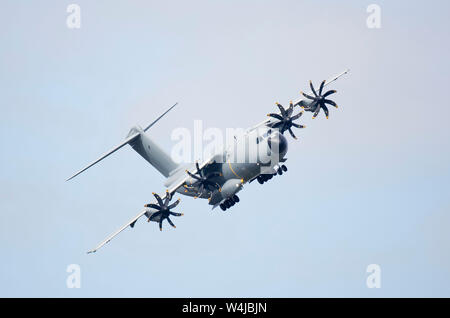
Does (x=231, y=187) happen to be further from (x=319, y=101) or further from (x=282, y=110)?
(x=319, y=101)

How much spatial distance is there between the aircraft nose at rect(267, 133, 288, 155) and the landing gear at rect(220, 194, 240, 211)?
5.11m

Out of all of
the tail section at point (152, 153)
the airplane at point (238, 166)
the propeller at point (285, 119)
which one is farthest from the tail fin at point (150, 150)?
the propeller at point (285, 119)

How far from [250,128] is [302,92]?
4510 millimetres

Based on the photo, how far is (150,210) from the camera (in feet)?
171

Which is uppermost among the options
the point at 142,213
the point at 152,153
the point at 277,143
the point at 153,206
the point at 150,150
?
the point at 150,150

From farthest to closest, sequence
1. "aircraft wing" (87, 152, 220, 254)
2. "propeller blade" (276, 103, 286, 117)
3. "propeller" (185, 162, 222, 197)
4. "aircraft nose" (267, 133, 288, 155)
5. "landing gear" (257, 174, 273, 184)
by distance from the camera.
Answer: "landing gear" (257, 174, 273, 184), "propeller blade" (276, 103, 286, 117), "propeller" (185, 162, 222, 197), "aircraft wing" (87, 152, 220, 254), "aircraft nose" (267, 133, 288, 155)

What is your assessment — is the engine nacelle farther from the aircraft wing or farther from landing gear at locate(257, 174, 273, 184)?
landing gear at locate(257, 174, 273, 184)

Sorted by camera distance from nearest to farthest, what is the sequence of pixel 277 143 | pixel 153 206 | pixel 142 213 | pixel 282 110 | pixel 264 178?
pixel 277 143 → pixel 153 206 → pixel 142 213 → pixel 282 110 → pixel 264 178

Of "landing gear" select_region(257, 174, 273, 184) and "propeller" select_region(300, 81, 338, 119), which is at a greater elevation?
"propeller" select_region(300, 81, 338, 119)

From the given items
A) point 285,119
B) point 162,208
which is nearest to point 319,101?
point 285,119

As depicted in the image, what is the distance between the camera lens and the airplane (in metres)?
49.5

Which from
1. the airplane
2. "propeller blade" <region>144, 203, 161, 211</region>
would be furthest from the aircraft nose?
"propeller blade" <region>144, 203, 161, 211</region>

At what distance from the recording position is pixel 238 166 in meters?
50.5

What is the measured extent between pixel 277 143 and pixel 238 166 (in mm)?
3338
